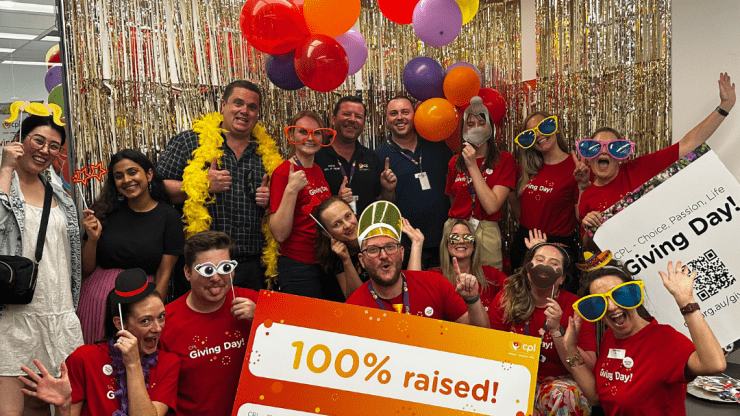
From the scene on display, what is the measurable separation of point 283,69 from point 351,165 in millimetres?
737

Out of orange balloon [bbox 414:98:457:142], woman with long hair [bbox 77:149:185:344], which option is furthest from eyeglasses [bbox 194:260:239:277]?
orange balloon [bbox 414:98:457:142]

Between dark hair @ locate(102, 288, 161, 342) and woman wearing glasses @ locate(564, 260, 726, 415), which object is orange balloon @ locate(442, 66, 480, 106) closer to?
woman wearing glasses @ locate(564, 260, 726, 415)

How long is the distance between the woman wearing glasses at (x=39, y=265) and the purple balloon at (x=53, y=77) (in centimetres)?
92

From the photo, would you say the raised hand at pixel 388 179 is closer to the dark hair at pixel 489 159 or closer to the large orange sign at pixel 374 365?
the dark hair at pixel 489 159

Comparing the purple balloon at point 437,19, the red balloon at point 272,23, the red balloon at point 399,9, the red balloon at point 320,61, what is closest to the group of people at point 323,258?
the red balloon at point 320,61

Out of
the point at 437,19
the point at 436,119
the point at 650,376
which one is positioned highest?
the point at 437,19

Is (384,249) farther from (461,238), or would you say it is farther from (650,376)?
(650,376)

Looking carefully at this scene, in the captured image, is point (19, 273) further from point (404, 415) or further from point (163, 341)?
point (404, 415)

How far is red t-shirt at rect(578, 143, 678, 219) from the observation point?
3299 mm

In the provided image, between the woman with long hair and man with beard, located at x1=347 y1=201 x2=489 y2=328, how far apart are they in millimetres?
1081

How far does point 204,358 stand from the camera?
2453mm

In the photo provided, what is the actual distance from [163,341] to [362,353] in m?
0.81

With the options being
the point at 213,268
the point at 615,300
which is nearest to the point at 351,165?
the point at 213,268

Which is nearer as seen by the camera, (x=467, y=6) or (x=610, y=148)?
(x=610, y=148)
